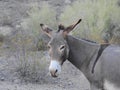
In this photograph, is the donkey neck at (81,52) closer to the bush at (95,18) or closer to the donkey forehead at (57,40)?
the donkey forehead at (57,40)

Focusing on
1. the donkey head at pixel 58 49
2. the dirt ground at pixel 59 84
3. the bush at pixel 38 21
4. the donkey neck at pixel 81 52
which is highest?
the donkey head at pixel 58 49

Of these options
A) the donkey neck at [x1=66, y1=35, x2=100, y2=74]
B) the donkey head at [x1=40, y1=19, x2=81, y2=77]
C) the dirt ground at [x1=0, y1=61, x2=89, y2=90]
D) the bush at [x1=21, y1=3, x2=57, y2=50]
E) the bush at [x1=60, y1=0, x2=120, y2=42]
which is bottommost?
the bush at [x1=21, y1=3, x2=57, y2=50]

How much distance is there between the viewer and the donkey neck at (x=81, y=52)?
7520 millimetres

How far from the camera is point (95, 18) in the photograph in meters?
17.9

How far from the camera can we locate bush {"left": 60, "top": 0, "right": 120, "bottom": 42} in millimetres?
16578

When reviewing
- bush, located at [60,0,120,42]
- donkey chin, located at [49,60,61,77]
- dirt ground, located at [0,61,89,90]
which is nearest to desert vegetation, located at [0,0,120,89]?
bush, located at [60,0,120,42]

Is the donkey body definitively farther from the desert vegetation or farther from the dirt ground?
the desert vegetation

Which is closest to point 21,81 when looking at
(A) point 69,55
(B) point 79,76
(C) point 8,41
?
(B) point 79,76

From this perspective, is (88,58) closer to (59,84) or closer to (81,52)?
(81,52)

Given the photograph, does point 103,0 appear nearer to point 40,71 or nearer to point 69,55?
point 40,71

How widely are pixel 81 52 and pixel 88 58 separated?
6.7 inches

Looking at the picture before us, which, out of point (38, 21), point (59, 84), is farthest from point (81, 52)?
point (38, 21)

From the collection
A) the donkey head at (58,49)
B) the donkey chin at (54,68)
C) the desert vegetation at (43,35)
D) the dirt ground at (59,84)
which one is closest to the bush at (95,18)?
the desert vegetation at (43,35)

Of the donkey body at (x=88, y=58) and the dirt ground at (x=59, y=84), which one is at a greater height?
the donkey body at (x=88, y=58)
